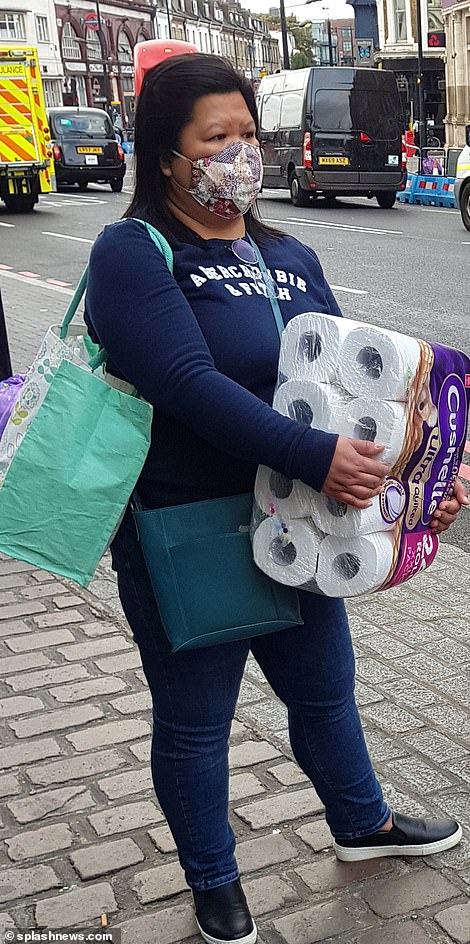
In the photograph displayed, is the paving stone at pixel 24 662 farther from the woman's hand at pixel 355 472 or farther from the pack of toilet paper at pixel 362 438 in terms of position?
the woman's hand at pixel 355 472

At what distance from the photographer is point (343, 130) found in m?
21.1

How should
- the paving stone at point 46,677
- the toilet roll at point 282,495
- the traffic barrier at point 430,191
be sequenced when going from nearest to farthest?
the toilet roll at point 282,495 < the paving stone at point 46,677 < the traffic barrier at point 430,191

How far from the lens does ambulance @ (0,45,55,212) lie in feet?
70.2

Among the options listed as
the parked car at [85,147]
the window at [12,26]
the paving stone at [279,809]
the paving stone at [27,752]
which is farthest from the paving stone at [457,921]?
the window at [12,26]

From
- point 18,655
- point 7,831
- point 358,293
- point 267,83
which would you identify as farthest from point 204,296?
point 267,83

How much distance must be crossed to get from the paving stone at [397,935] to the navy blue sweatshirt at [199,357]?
3.09 feet

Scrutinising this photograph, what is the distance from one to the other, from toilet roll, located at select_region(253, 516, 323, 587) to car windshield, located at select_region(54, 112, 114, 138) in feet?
83.9

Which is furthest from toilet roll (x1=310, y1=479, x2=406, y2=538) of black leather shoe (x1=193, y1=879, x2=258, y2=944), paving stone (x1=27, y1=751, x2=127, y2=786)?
paving stone (x1=27, y1=751, x2=127, y2=786)

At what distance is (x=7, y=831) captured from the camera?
274 cm

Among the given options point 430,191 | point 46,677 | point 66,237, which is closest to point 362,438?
point 46,677

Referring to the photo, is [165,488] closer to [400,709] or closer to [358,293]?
[400,709]

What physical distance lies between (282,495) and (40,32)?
83645 millimetres

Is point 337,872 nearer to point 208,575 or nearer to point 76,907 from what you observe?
point 76,907

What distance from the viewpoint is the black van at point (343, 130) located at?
2102cm
